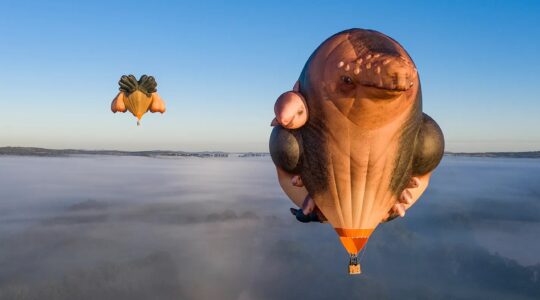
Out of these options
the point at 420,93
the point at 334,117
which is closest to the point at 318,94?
the point at 334,117

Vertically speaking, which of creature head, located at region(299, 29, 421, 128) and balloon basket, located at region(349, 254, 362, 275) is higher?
creature head, located at region(299, 29, 421, 128)

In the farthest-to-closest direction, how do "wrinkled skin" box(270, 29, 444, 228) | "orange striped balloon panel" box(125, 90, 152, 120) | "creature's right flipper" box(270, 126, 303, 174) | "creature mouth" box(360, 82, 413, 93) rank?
1. "orange striped balloon panel" box(125, 90, 152, 120)
2. "creature's right flipper" box(270, 126, 303, 174)
3. "wrinkled skin" box(270, 29, 444, 228)
4. "creature mouth" box(360, 82, 413, 93)

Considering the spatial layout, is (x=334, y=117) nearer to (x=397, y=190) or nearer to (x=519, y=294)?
(x=397, y=190)

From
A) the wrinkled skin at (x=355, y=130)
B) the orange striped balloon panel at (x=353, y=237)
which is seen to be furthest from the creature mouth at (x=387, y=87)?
the orange striped balloon panel at (x=353, y=237)

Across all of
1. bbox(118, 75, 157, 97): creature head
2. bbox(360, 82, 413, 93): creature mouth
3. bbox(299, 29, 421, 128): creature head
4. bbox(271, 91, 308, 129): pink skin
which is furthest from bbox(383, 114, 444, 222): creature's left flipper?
bbox(118, 75, 157, 97): creature head

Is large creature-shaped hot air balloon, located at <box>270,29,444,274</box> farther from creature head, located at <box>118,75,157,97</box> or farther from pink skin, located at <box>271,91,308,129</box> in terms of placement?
creature head, located at <box>118,75,157,97</box>
